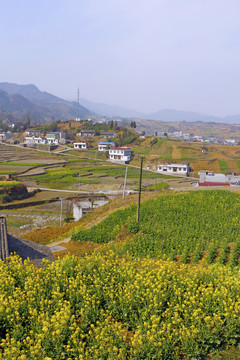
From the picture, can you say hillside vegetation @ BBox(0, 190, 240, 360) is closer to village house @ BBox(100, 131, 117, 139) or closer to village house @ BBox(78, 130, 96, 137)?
village house @ BBox(100, 131, 117, 139)

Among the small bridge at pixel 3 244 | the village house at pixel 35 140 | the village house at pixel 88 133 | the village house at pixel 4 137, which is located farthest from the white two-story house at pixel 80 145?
the small bridge at pixel 3 244

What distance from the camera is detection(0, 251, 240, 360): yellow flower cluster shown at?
21.0 ft

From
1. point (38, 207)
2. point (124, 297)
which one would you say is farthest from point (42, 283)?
point (38, 207)

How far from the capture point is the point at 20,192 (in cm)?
4447

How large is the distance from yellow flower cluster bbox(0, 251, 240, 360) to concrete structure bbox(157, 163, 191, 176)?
53225mm

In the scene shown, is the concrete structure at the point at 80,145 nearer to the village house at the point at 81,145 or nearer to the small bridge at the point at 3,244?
the village house at the point at 81,145

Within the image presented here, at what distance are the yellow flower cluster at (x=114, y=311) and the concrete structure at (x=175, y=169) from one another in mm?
53225

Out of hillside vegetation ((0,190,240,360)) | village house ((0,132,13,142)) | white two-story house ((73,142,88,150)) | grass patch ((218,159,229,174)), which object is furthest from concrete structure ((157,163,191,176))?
village house ((0,132,13,142))

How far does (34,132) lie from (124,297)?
106054mm

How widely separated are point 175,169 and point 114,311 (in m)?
56.9

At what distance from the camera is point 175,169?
63.4m

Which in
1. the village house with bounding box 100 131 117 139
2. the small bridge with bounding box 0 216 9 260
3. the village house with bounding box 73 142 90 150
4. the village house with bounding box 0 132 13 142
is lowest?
the small bridge with bounding box 0 216 9 260

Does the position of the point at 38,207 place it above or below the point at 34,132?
below

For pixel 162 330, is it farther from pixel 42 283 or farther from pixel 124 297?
pixel 42 283
